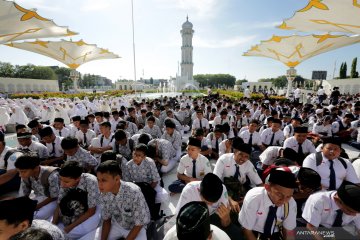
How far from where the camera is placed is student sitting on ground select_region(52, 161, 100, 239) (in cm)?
278

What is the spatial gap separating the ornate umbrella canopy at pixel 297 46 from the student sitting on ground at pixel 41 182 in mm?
22623

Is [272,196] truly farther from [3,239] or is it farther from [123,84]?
[123,84]

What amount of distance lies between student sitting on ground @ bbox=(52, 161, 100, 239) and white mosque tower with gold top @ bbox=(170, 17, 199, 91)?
55.2m

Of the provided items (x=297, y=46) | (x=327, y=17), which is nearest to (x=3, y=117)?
(x=327, y=17)

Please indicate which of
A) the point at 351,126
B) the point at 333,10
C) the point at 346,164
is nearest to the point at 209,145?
the point at 346,164

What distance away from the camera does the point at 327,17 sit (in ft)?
39.6

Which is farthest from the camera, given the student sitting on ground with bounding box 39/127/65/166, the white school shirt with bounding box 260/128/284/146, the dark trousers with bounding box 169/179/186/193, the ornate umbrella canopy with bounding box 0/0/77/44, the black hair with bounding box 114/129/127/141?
the ornate umbrella canopy with bounding box 0/0/77/44

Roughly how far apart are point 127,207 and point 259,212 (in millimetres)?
1537

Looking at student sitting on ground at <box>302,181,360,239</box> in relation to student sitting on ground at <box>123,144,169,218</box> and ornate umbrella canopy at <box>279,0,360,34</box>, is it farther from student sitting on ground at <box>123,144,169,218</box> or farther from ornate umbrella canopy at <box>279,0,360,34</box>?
ornate umbrella canopy at <box>279,0,360,34</box>

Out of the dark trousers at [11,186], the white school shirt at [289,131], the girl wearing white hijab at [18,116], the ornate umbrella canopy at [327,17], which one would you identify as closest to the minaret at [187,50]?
the ornate umbrella canopy at [327,17]

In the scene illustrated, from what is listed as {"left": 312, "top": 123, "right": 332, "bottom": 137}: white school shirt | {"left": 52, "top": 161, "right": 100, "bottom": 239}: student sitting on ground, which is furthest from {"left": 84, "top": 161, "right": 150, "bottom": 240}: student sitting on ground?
→ {"left": 312, "top": 123, "right": 332, "bottom": 137}: white school shirt

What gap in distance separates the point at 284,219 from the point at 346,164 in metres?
1.89

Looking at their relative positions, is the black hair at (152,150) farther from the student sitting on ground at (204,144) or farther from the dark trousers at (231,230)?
the dark trousers at (231,230)

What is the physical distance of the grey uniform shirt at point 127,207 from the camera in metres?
2.43
